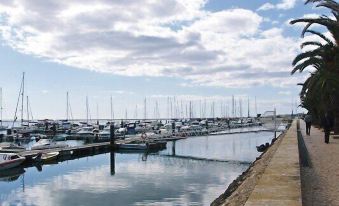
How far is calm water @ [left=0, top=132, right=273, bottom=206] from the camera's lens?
2508cm

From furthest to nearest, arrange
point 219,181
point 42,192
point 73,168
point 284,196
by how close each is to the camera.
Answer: point 73,168
point 219,181
point 42,192
point 284,196

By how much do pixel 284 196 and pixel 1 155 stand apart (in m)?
32.7

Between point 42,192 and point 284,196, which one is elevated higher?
point 284,196

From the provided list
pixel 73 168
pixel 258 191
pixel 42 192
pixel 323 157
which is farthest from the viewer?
pixel 73 168

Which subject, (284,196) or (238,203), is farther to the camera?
(238,203)

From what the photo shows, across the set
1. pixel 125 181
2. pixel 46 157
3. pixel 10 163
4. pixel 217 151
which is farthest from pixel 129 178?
pixel 217 151

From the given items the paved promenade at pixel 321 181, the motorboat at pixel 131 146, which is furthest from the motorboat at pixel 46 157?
the paved promenade at pixel 321 181

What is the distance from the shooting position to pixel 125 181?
32406 mm

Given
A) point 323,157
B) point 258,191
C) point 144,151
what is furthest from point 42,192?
point 144,151

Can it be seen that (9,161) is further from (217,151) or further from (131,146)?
(217,151)

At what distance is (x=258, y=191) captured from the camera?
9.95 m

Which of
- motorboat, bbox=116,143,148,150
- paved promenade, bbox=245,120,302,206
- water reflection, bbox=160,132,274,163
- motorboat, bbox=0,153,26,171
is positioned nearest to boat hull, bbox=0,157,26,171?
motorboat, bbox=0,153,26,171

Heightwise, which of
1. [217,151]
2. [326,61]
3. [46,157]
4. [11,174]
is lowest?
[11,174]

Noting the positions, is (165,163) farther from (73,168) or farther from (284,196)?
(284,196)
